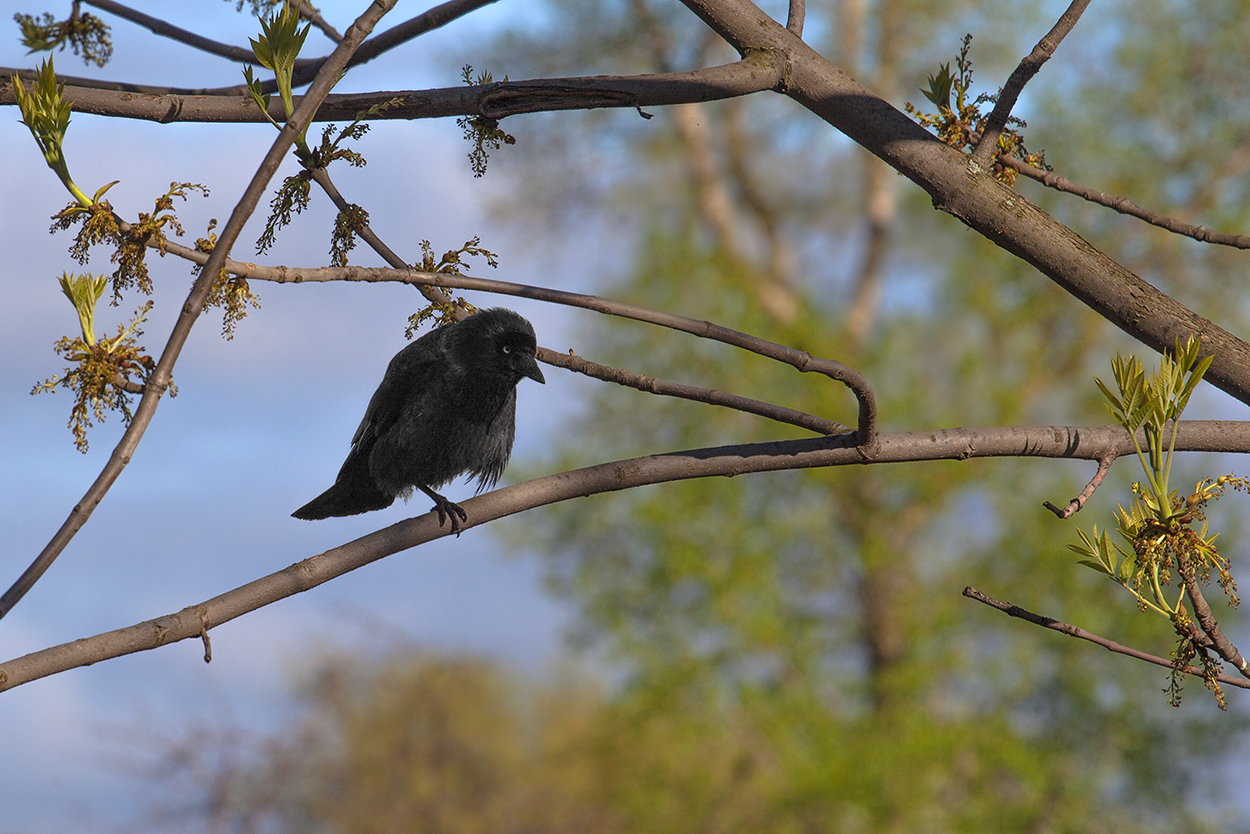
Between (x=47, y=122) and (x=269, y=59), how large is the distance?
415 mm

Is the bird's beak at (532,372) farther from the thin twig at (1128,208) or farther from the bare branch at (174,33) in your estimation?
the thin twig at (1128,208)

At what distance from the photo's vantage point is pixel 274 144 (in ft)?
6.00

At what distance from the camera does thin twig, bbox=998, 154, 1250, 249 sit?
292cm

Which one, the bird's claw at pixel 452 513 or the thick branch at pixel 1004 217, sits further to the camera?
the bird's claw at pixel 452 513

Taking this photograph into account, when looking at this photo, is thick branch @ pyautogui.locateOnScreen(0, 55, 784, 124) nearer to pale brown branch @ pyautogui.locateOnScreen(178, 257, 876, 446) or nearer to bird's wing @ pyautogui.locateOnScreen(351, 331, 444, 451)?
pale brown branch @ pyautogui.locateOnScreen(178, 257, 876, 446)

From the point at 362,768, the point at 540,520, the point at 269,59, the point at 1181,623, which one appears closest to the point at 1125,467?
the point at 540,520

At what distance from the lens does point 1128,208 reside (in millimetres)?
3016

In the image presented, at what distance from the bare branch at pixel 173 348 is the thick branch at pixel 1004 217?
1312 mm

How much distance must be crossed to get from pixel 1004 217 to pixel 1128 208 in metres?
0.63

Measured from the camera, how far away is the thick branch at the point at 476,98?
249 cm

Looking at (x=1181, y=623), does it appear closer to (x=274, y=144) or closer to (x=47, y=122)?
(x=274, y=144)

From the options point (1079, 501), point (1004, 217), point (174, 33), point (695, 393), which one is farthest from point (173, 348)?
point (174, 33)

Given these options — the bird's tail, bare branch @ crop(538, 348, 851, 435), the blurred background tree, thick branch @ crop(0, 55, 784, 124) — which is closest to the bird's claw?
bare branch @ crop(538, 348, 851, 435)

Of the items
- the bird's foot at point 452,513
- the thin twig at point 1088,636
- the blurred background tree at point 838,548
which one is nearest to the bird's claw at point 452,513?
the bird's foot at point 452,513
